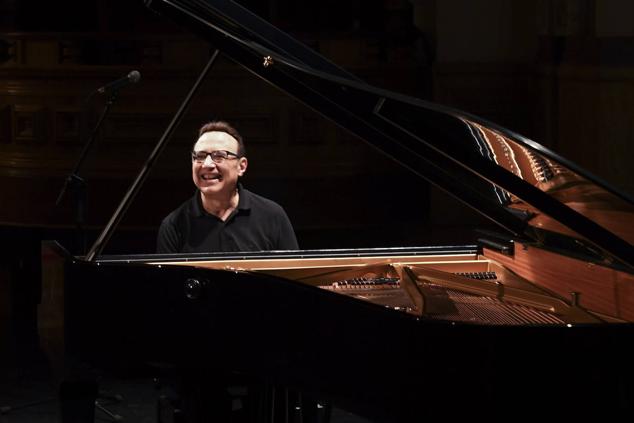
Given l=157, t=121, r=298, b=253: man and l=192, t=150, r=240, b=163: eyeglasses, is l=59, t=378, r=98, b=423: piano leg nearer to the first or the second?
l=157, t=121, r=298, b=253: man

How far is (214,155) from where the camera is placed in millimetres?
3875

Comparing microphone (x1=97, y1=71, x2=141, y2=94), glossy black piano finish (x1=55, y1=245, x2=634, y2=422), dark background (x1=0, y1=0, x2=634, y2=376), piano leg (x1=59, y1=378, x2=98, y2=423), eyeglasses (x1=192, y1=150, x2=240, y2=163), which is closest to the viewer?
glossy black piano finish (x1=55, y1=245, x2=634, y2=422)

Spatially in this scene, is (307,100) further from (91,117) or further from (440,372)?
(91,117)

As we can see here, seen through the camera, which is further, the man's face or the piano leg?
the man's face

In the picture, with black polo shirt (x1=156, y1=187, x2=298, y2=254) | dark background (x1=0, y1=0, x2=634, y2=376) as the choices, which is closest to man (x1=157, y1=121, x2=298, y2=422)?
black polo shirt (x1=156, y1=187, x2=298, y2=254)

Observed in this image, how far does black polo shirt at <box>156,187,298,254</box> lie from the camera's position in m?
3.96

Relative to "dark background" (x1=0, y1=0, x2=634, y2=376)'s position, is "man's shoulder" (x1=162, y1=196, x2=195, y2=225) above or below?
below

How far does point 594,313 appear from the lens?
320 centimetres

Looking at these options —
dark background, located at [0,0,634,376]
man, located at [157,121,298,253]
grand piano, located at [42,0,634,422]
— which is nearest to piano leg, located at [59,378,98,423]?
grand piano, located at [42,0,634,422]

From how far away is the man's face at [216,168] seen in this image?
3.88m

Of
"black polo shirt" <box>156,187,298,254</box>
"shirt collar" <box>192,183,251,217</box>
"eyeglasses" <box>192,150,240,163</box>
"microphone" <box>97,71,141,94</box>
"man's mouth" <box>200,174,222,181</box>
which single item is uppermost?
"microphone" <box>97,71,141,94</box>

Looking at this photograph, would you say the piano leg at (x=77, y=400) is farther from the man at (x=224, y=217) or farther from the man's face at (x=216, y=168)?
the man's face at (x=216, y=168)

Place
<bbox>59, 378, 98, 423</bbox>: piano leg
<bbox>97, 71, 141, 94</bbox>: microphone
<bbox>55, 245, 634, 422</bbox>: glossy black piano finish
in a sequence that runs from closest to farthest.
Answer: <bbox>55, 245, 634, 422</bbox>: glossy black piano finish → <bbox>59, 378, 98, 423</bbox>: piano leg → <bbox>97, 71, 141, 94</bbox>: microphone

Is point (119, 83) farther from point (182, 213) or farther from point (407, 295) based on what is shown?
point (407, 295)
